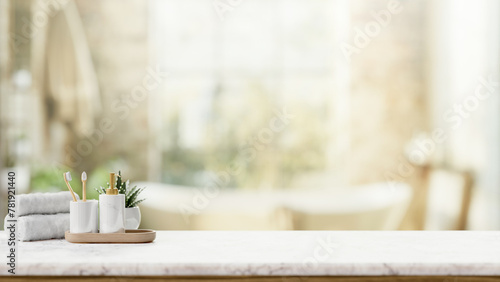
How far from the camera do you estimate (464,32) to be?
4.53 meters

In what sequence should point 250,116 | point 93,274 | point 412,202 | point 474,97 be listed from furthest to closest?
1. point 250,116
2. point 412,202
3. point 474,97
4. point 93,274

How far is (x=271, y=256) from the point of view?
115 centimetres

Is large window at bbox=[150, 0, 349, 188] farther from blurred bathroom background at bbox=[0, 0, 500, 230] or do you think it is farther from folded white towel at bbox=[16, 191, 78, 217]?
folded white towel at bbox=[16, 191, 78, 217]

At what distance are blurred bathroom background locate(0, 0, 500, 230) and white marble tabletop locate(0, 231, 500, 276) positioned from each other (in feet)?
11.6

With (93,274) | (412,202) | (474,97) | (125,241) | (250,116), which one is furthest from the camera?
(250,116)

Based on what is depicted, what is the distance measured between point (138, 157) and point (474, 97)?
9.64 ft

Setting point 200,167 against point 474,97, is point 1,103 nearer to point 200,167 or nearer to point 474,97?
point 200,167

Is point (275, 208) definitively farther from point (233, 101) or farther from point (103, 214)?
point (103, 214)

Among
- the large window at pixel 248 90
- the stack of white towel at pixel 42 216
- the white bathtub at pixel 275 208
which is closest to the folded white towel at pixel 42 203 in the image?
the stack of white towel at pixel 42 216

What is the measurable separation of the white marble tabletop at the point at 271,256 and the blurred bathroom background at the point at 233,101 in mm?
3529

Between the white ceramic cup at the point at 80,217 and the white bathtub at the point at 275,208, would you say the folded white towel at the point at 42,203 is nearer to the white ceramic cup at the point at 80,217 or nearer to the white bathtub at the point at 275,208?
the white ceramic cup at the point at 80,217

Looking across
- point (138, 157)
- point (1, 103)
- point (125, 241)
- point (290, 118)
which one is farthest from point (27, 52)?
point (125, 241)

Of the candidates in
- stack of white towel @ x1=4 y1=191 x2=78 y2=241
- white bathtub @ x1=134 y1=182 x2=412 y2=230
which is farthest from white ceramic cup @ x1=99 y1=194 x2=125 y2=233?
white bathtub @ x1=134 y1=182 x2=412 y2=230

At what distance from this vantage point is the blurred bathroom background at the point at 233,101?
17.0 feet
